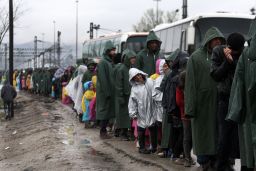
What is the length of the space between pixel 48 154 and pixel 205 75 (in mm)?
4626

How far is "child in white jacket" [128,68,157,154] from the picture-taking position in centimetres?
1069

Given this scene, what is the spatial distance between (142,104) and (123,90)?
5.20 ft

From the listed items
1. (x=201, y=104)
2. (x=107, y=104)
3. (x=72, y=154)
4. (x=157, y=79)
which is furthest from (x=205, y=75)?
(x=107, y=104)

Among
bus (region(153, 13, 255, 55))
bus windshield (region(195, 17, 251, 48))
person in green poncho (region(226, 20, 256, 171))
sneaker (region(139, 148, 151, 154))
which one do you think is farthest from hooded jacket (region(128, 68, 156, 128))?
bus windshield (region(195, 17, 251, 48))

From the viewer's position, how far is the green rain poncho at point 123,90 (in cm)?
1224

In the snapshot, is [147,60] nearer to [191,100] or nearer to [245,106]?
[191,100]

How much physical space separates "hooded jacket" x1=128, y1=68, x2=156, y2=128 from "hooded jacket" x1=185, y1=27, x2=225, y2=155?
2.63 meters

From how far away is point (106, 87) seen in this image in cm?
1316

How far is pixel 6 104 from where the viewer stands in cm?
2561

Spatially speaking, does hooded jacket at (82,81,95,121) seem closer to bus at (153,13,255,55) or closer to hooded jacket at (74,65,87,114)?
hooded jacket at (74,65,87,114)

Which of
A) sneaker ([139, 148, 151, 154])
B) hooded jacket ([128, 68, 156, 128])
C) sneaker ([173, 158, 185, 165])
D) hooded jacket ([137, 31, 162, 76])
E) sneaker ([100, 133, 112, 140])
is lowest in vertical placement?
sneaker ([100, 133, 112, 140])

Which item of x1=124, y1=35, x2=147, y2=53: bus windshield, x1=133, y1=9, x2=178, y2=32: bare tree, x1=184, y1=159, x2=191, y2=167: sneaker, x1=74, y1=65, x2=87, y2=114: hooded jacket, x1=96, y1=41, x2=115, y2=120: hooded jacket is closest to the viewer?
x1=184, y1=159, x2=191, y2=167: sneaker

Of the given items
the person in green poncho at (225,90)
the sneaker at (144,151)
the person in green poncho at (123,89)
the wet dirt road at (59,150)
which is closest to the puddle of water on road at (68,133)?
the wet dirt road at (59,150)

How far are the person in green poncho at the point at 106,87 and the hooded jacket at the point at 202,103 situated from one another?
5.17 metres
